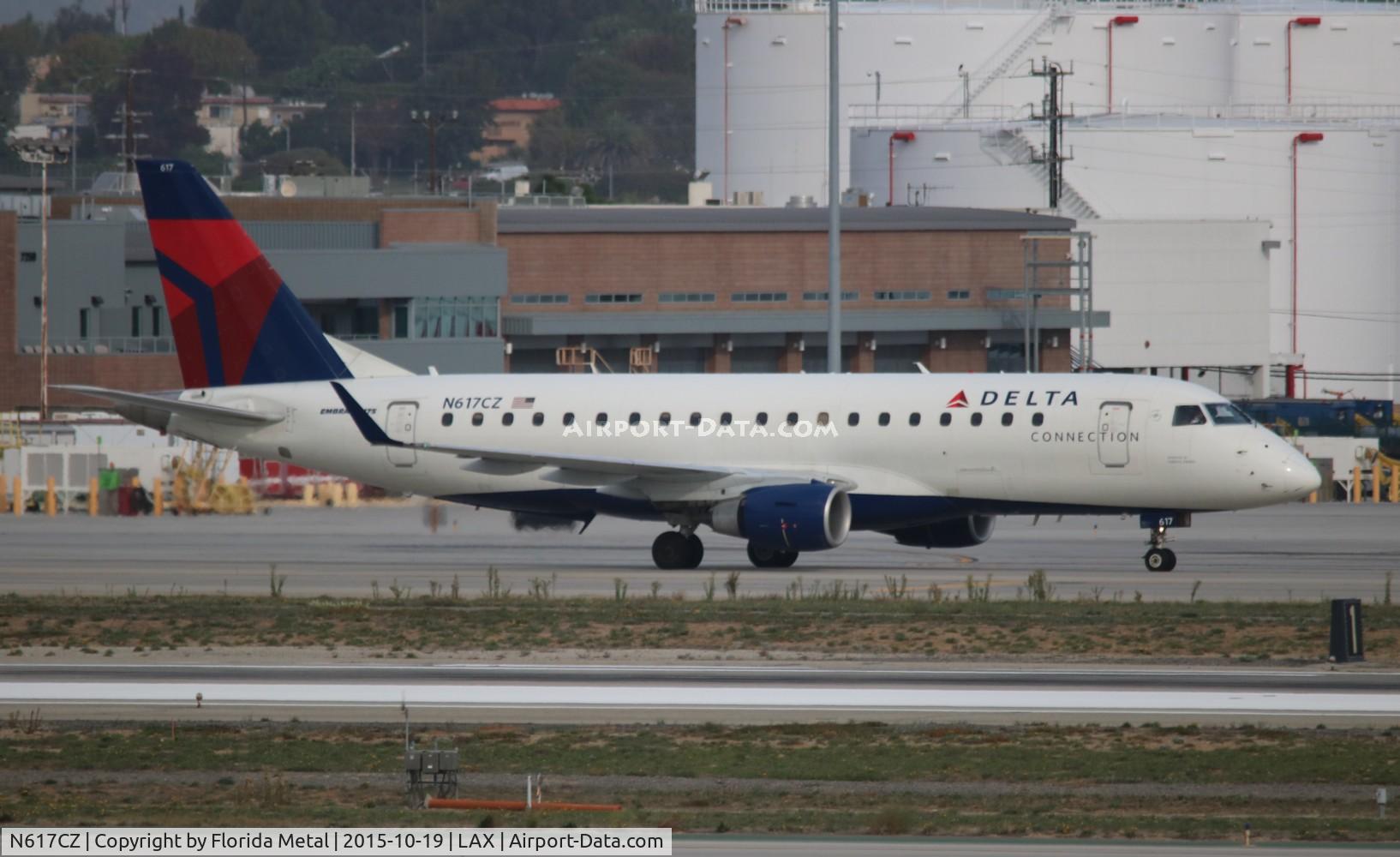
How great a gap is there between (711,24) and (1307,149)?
38.2m

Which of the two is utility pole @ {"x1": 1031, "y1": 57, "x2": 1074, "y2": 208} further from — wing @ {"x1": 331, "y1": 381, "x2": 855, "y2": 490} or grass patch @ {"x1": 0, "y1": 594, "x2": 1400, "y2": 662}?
grass patch @ {"x1": 0, "y1": 594, "x2": 1400, "y2": 662}

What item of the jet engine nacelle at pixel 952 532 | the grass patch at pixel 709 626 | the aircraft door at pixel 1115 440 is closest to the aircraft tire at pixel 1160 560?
the aircraft door at pixel 1115 440

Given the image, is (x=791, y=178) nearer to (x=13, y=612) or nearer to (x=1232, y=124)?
(x=1232, y=124)

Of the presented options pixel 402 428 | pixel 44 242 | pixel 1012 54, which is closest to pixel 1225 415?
pixel 402 428

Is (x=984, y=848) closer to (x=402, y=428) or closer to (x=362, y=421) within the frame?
(x=362, y=421)

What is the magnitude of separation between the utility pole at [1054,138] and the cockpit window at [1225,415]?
55631mm

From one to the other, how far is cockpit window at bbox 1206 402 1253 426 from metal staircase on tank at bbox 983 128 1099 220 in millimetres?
62613

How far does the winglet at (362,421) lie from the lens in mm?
36719

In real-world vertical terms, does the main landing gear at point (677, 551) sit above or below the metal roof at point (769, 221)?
below

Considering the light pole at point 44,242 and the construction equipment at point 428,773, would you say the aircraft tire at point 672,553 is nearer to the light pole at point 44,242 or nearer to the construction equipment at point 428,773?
the construction equipment at point 428,773

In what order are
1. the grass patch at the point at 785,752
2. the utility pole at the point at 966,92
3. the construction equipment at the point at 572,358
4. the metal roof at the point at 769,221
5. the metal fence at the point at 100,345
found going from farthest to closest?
the utility pole at the point at 966,92 → the metal roof at the point at 769,221 → the construction equipment at the point at 572,358 → the metal fence at the point at 100,345 → the grass patch at the point at 785,752

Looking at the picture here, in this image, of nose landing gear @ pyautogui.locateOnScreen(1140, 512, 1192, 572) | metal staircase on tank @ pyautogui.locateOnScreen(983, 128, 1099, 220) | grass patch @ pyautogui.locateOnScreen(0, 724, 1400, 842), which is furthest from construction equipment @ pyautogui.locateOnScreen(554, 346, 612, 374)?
grass patch @ pyautogui.locateOnScreen(0, 724, 1400, 842)

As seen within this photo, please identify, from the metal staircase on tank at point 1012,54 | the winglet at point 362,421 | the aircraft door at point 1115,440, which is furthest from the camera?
the metal staircase on tank at point 1012,54

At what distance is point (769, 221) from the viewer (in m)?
87.3
